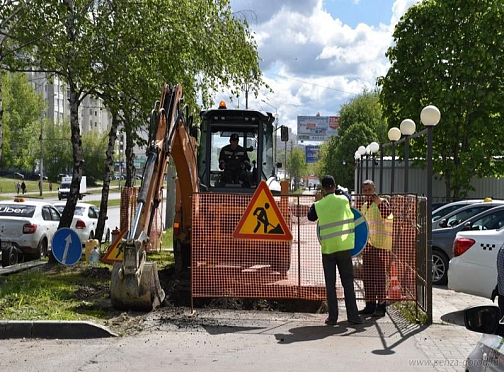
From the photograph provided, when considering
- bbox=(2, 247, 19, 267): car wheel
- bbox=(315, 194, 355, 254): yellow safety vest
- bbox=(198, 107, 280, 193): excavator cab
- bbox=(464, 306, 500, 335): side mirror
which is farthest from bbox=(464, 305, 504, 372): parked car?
bbox=(2, 247, 19, 267): car wheel

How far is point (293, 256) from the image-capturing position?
34.2ft

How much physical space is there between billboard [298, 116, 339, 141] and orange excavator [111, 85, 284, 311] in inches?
4220

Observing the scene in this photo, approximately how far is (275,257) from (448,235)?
17.0 ft

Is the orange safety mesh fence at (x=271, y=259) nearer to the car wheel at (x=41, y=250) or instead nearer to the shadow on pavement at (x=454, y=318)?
the shadow on pavement at (x=454, y=318)

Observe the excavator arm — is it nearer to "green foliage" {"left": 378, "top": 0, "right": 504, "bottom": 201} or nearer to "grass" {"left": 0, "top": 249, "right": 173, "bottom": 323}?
"grass" {"left": 0, "top": 249, "right": 173, "bottom": 323}

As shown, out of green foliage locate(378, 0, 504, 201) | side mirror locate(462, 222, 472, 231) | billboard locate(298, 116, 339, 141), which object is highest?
billboard locate(298, 116, 339, 141)

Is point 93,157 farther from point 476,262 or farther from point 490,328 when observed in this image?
point 490,328

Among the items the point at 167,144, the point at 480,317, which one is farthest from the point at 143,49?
the point at 480,317

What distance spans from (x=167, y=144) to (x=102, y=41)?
5.56 meters

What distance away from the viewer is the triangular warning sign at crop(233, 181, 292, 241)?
386 inches

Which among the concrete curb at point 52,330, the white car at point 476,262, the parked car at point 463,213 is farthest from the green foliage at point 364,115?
the concrete curb at point 52,330

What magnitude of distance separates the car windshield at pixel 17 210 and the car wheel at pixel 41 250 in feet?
2.53

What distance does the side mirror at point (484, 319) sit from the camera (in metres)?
3.44

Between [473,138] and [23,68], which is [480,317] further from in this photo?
[473,138]
